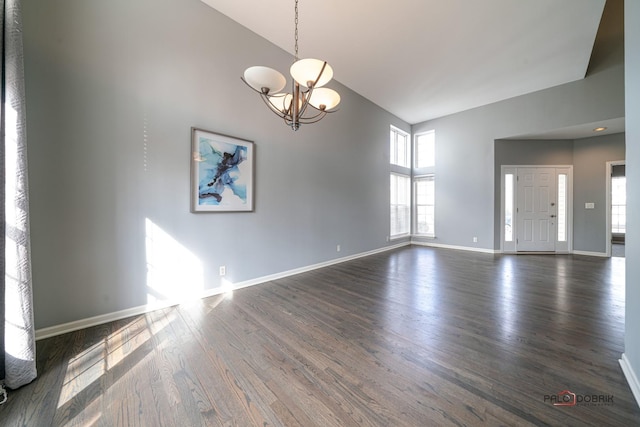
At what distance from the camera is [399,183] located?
6.58m

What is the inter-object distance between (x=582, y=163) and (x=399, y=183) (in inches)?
156

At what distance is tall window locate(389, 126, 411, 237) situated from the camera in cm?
630

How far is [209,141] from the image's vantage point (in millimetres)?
2881

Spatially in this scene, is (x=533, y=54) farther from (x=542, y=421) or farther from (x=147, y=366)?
(x=147, y=366)

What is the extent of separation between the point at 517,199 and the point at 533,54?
324cm

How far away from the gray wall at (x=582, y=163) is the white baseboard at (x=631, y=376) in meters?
4.56

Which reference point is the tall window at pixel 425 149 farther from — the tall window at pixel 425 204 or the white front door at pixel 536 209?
the white front door at pixel 536 209

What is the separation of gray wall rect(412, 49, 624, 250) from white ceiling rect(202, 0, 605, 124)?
0.37m

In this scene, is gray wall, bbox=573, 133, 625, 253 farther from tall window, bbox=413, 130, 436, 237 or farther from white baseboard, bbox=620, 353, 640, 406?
white baseboard, bbox=620, 353, 640, 406

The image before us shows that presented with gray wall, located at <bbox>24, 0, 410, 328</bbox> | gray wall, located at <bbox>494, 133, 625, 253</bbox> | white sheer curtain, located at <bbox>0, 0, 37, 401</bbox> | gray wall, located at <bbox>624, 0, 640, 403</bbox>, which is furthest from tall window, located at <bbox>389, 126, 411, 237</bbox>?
white sheer curtain, located at <bbox>0, 0, 37, 401</bbox>

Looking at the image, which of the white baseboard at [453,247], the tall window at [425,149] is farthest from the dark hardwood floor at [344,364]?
the tall window at [425,149]

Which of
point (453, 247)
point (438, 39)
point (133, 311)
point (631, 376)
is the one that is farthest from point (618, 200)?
point (133, 311)

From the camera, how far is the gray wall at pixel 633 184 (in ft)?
Answer: 4.68

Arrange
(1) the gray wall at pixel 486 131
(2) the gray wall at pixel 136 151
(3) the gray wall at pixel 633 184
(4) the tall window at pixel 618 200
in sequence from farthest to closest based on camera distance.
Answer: (4) the tall window at pixel 618 200 → (1) the gray wall at pixel 486 131 → (2) the gray wall at pixel 136 151 → (3) the gray wall at pixel 633 184
